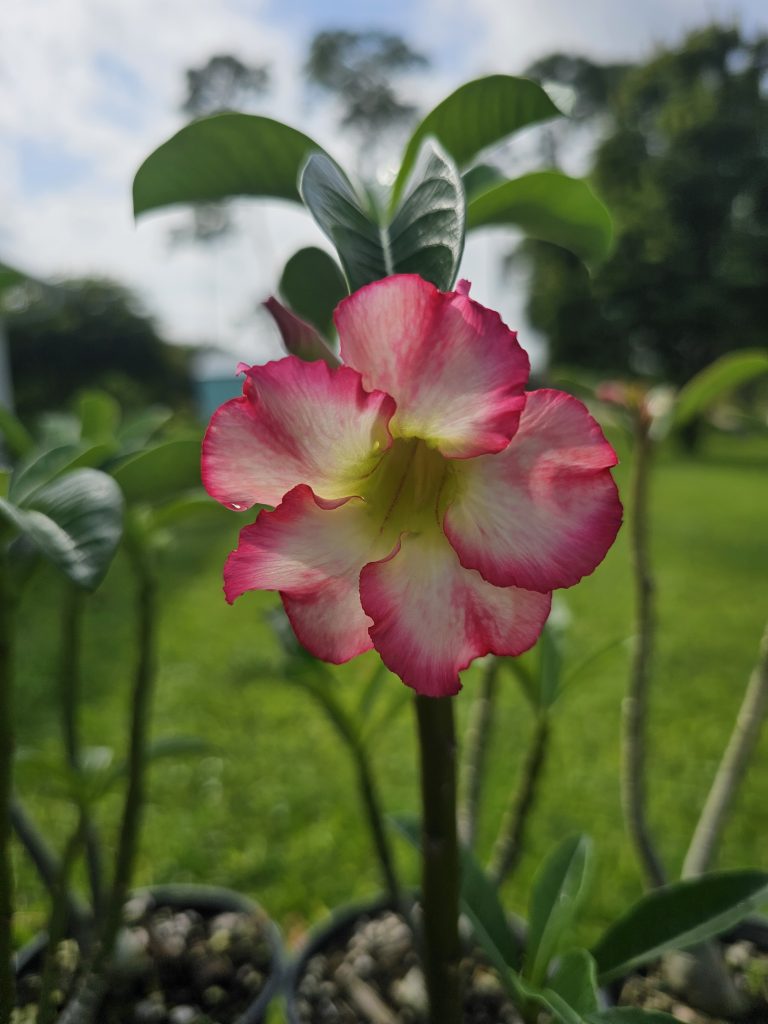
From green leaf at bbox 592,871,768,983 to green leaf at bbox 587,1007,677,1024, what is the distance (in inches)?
4.1

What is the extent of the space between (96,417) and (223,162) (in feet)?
1.31

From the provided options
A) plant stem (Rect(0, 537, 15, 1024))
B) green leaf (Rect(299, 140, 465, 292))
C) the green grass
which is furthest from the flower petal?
the green grass

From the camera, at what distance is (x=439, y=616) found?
35 cm

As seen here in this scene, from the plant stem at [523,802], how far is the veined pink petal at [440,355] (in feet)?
1.76

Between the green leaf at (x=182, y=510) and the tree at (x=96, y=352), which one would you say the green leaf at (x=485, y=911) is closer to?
the green leaf at (x=182, y=510)

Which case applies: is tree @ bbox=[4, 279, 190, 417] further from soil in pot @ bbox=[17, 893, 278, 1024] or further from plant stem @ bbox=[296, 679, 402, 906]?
plant stem @ bbox=[296, 679, 402, 906]

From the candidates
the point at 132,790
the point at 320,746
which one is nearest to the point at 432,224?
the point at 132,790

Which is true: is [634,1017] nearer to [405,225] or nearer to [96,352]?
[405,225]

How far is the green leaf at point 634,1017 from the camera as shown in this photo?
1.63 ft

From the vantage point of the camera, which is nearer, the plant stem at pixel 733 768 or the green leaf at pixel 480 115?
the green leaf at pixel 480 115

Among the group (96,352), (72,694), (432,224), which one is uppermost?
(96,352)

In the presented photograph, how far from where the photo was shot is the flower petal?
1.15 feet

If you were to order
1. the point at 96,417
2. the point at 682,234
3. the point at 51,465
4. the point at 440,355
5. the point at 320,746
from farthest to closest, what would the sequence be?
1. the point at 682,234
2. the point at 320,746
3. the point at 96,417
4. the point at 51,465
5. the point at 440,355

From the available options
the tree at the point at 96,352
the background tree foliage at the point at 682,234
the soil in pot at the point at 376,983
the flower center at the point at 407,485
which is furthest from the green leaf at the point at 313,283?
the background tree foliage at the point at 682,234
